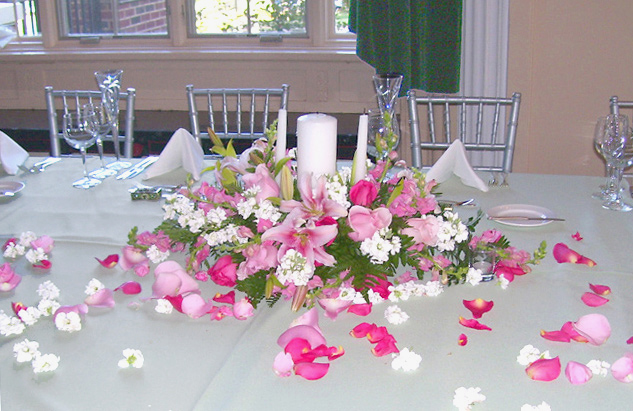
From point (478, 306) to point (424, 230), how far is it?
0.15 m

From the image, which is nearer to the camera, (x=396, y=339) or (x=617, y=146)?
(x=396, y=339)

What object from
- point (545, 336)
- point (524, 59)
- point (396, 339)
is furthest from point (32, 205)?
point (524, 59)

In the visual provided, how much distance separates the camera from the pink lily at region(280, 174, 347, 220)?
1.14 metres

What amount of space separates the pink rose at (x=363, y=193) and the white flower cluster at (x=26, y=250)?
63cm

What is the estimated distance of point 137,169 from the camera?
203cm

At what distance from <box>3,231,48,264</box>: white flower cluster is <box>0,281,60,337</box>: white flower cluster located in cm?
14

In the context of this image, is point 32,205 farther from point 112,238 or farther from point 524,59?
point 524,59

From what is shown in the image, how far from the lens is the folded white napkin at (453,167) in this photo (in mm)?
1842

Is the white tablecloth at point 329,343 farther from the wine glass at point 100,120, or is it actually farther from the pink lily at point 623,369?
the wine glass at point 100,120

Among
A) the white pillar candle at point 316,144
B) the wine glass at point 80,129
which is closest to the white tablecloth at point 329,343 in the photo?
the white pillar candle at point 316,144

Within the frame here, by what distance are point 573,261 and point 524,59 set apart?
1604mm

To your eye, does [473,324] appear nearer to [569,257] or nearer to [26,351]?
[569,257]

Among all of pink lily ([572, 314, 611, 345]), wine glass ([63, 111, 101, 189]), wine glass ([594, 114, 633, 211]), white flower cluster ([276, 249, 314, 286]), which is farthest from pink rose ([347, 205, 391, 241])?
wine glass ([63, 111, 101, 189])

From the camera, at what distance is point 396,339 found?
1.13 meters
